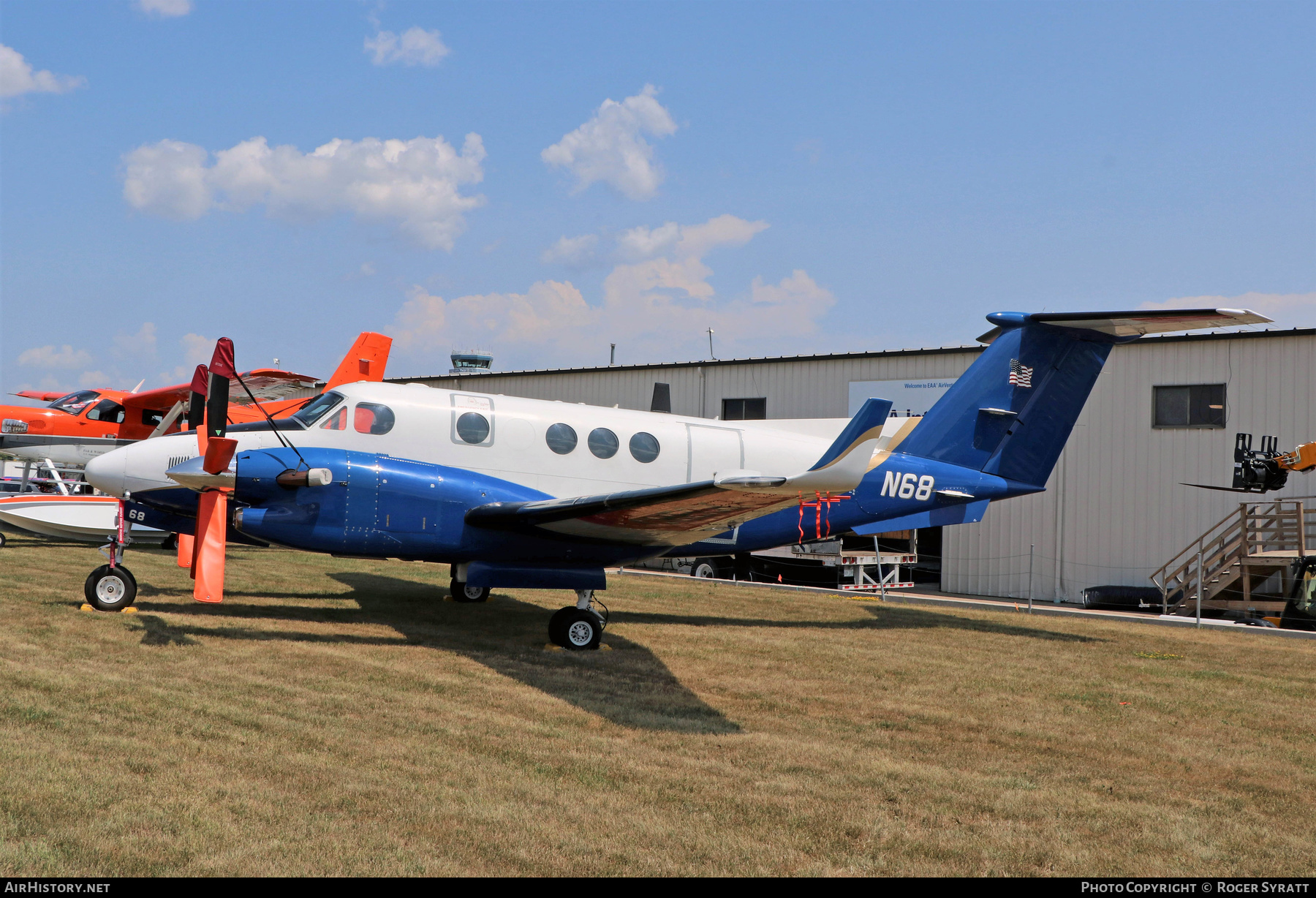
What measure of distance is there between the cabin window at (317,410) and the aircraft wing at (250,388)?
11916 millimetres

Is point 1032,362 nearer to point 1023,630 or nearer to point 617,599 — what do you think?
point 1023,630

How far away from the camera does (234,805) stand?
15.1ft

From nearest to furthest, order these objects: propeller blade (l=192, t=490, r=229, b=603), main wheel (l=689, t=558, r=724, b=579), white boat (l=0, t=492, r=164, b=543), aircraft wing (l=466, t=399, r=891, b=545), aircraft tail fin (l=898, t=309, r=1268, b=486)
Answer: aircraft wing (l=466, t=399, r=891, b=545)
propeller blade (l=192, t=490, r=229, b=603)
aircraft tail fin (l=898, t=309, r=1268, b=486)
white boat (l=0, t=492, r=164, b=543)
main wheel (l=689, t=558, r=724, b=579)

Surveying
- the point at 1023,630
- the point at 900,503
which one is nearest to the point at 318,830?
the point at 900,503

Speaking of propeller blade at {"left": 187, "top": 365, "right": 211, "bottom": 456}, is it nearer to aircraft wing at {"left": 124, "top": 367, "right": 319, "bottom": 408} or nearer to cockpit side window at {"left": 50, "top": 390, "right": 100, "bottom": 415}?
aircraft wing at {"left": 124, "top": 367, "right": 319, "bottom": 408}

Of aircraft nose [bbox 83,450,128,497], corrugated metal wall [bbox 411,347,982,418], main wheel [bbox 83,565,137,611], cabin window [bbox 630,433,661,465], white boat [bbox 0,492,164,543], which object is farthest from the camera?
corrugated metal wall [bbox 411,347,982,418]

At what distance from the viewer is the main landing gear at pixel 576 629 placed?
10180mm

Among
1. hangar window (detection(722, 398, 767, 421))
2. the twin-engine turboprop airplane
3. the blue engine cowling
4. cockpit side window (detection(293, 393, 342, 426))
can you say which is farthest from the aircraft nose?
hangar window (detection(722, 398, 767, 421))

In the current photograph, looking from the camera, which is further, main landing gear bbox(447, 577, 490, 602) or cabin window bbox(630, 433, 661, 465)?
main landing gear bbox(447, 577, 490, 602)

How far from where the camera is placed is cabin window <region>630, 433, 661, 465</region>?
39.8 feet

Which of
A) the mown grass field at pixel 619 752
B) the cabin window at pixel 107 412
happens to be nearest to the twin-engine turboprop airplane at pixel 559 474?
the mown grass field at pixel 619 752

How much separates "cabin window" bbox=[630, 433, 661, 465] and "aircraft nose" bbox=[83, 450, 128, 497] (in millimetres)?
6198

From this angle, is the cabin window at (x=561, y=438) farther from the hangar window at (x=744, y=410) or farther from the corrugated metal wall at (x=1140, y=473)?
the hangar window at (x=744, y=410)

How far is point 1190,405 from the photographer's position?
22.3 metres
